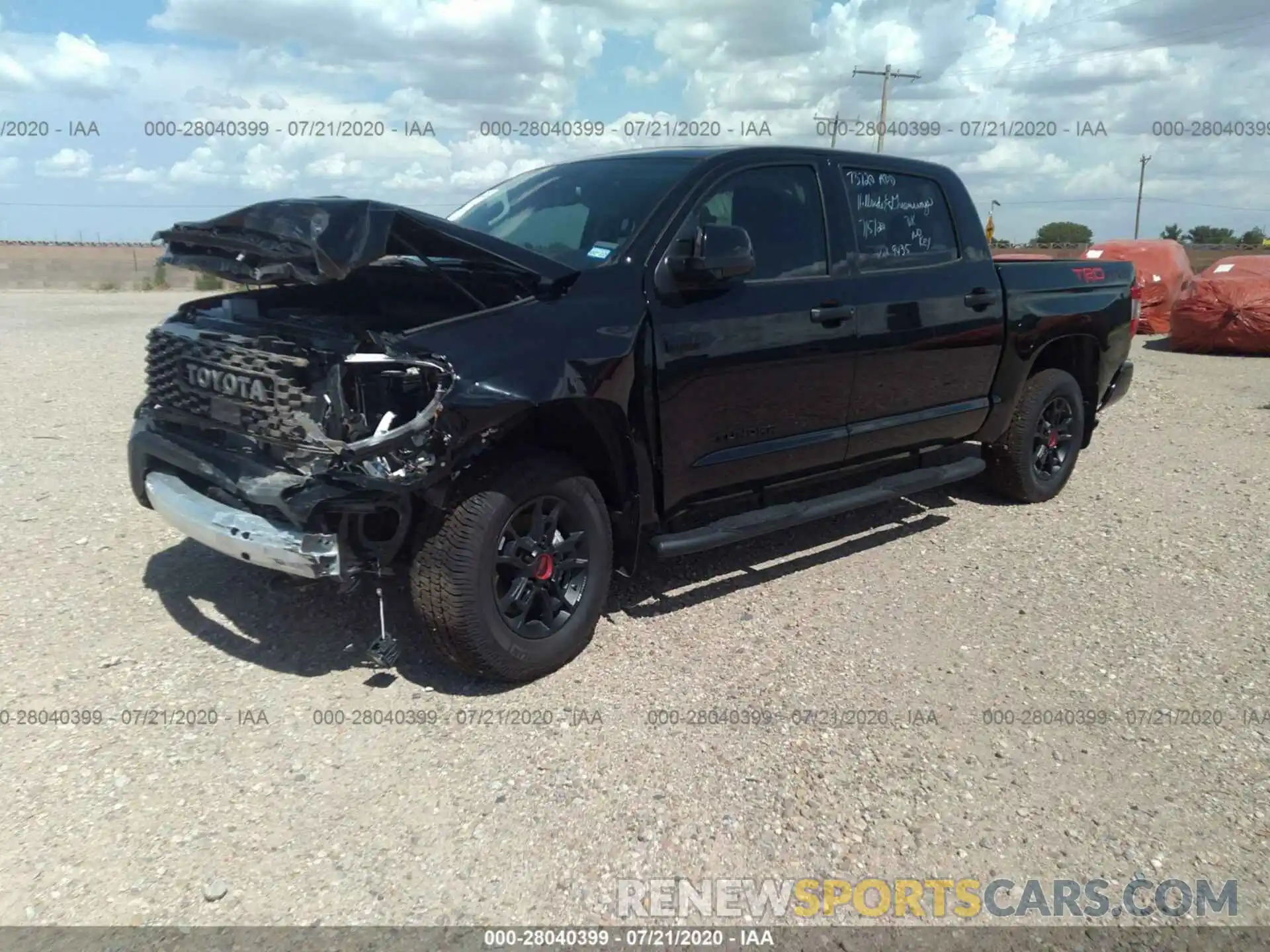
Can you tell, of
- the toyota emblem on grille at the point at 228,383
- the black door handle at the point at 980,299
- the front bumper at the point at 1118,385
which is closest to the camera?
the toyota emblem on grille at the point at 228,383

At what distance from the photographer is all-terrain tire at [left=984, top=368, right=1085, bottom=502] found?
19.9 feet

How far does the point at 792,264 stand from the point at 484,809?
276 cm

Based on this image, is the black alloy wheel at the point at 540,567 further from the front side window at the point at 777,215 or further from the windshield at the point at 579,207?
the front side window at the point at 777,215

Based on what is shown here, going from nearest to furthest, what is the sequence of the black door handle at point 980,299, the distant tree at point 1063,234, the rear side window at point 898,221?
1. the rear side window at point 898,221
2. the black door handle at point 980,299
3. the distant tree at point 1063,234

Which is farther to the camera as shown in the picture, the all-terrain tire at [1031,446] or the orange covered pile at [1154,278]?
the orange covered pile at [1154,278]

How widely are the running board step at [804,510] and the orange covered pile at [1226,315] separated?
9935mm

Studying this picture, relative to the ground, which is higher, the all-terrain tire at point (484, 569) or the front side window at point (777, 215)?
the front side window at point (777, 215)

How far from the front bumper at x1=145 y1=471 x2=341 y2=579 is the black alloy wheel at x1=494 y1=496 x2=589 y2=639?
62cm

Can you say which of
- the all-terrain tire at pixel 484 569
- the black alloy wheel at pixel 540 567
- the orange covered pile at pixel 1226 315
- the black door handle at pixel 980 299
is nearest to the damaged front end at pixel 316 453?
the all-terrain tire at pixel 484 569

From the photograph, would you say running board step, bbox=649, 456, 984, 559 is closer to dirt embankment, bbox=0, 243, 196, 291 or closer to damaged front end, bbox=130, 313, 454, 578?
damaged front end, bbox=130, 313, 454, 578

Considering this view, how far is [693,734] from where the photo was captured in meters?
3.55

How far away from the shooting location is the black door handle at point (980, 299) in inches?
214

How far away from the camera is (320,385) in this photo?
11.1 feet

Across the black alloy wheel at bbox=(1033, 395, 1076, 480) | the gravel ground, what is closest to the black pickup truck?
the gravel ground
